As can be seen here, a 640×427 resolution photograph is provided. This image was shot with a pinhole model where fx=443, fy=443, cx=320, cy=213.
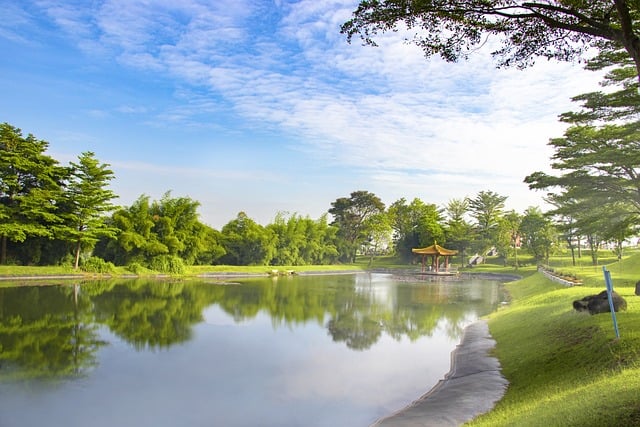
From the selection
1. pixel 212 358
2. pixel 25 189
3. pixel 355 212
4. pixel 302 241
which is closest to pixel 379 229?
pixel 355 212

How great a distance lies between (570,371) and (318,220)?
135ft

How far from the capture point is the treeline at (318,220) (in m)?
12.1

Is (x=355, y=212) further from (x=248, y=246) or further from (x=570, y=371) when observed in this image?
(x=570, y=371)

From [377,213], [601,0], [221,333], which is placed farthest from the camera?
[377,213]

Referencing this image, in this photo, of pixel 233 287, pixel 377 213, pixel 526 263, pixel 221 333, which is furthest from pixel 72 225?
pixel 526 263

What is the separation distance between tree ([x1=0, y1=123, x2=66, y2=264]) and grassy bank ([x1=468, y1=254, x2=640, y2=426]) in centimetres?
2297

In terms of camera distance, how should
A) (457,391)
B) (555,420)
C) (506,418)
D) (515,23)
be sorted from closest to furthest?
(555,420), (506,418), (515,23), (457,391)

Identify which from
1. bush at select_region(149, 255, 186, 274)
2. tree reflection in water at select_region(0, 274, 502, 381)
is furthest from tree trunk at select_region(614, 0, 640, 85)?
bush at select_region(149, 255, 186, 274)

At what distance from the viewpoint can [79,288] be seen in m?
20.2

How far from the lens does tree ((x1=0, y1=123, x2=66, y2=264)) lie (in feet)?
74.1

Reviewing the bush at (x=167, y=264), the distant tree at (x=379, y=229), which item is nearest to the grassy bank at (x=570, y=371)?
the bush at (x=167, y=264)

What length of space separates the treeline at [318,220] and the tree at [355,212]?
13cm

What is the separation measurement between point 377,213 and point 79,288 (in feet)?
125

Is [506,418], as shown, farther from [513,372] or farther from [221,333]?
[221,333]
